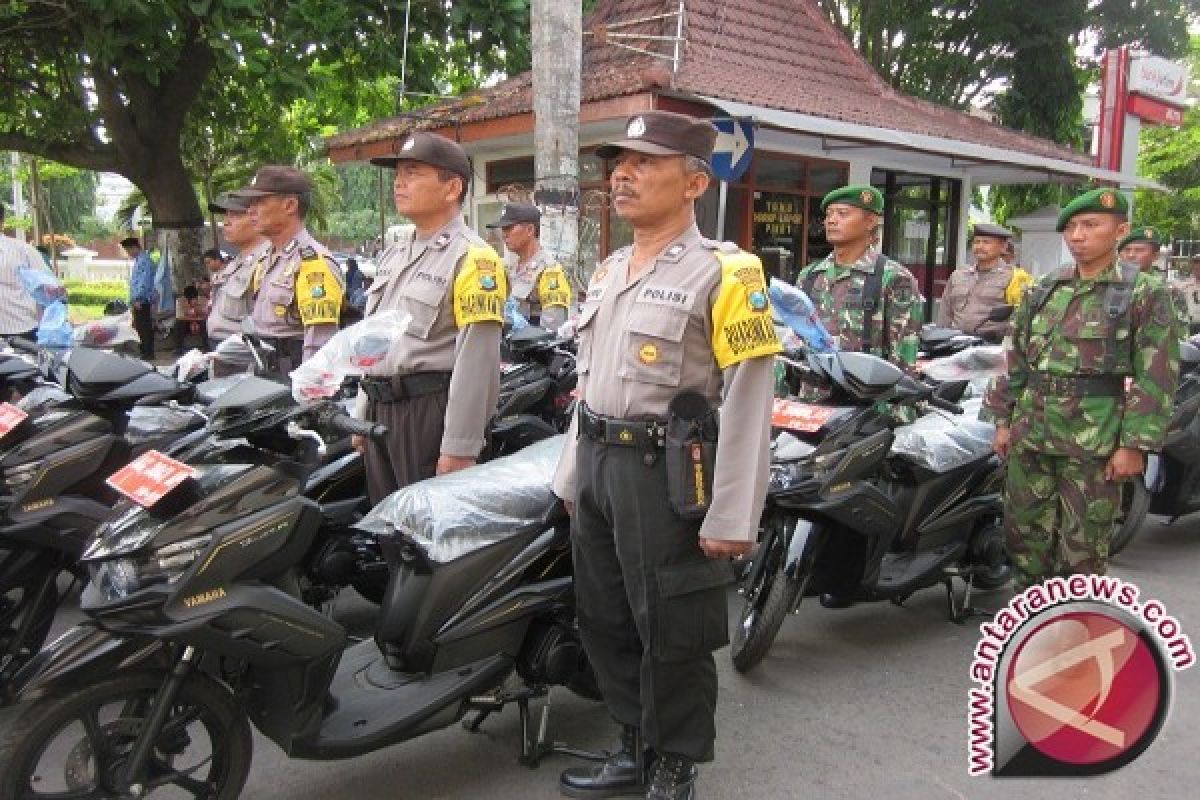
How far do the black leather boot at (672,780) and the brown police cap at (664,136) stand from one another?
153cm

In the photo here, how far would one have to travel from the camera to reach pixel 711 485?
7.36 ft

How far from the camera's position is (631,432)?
90.0 inches

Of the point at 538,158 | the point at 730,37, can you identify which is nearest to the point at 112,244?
the point at 730,37

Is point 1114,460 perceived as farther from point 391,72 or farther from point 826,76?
point 826,76

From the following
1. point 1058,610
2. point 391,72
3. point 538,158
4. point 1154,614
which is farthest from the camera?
point 391,72

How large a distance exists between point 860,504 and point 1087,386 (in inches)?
34.5

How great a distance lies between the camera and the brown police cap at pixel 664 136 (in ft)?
7.43

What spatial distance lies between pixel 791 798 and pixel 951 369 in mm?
2184

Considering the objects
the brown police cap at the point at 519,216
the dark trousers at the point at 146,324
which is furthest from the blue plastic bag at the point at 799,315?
the dark trousers at the point at 146,324

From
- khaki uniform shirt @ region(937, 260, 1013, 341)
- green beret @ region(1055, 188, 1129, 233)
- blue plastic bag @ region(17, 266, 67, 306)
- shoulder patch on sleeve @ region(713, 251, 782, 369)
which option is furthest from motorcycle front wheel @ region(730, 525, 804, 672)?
blue plastic bag @ region(17, 266, 67, 306)

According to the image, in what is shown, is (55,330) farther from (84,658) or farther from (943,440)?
(943,440)

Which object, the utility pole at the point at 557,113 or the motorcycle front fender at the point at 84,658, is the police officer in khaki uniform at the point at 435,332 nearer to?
the motorcycle front fender at the point at 84,658

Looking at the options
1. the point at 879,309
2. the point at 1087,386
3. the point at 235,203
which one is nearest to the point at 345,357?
the point at 235,203

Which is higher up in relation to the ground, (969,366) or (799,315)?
(799,315)
